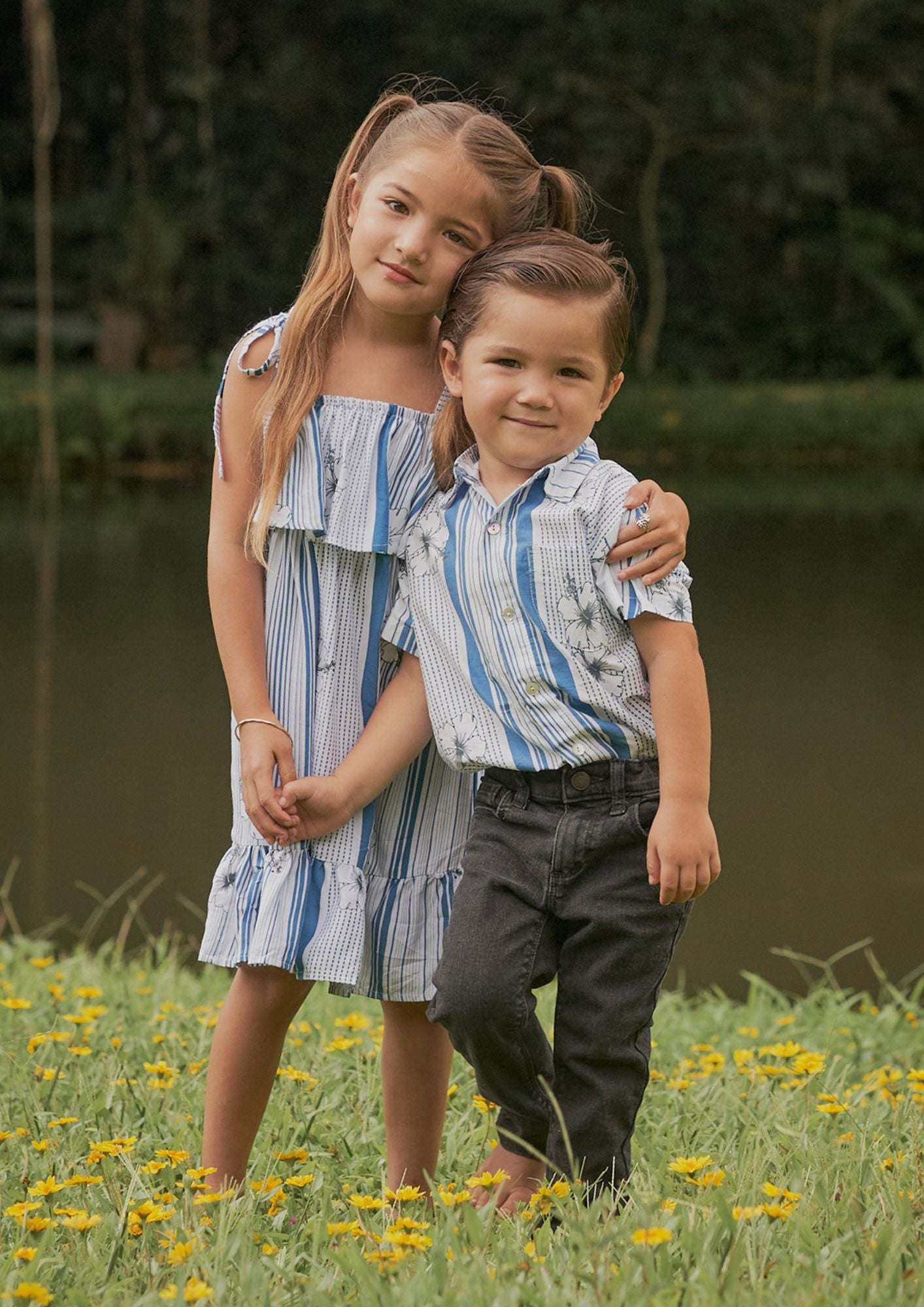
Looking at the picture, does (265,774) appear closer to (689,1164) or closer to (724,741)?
(689,1164)

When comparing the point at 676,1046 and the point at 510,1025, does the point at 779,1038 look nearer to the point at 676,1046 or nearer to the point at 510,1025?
the point at 676,1046

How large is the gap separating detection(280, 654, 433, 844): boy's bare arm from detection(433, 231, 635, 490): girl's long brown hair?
314mm

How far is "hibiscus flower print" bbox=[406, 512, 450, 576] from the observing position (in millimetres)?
1649

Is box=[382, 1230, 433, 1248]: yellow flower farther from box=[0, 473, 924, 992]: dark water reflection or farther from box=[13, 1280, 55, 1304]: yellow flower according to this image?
box=[0, 473, 924, 992]: dark water reflection

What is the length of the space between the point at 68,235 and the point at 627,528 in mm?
18656

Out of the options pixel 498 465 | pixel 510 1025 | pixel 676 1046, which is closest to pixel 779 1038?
pixel 676 1046

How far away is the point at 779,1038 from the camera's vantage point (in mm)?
2508

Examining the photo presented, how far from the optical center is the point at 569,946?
1.57 meters

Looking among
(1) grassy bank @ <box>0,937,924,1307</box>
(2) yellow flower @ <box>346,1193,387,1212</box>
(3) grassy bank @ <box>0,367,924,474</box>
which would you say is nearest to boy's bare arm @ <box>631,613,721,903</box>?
(1) grassy bank @ <box>0,937,924,1307</box>

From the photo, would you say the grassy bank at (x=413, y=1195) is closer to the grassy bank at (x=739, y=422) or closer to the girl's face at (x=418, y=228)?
the girl's face at (x=418, y=228)

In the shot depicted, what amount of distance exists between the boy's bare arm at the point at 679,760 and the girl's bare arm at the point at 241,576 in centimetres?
40

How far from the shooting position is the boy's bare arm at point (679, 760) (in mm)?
1501

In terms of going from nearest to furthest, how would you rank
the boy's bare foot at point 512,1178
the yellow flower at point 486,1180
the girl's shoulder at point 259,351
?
the yellow flower at point 486,1180
the boy's bare foot at point 512,1178
the girl's shoulder at point 259,351

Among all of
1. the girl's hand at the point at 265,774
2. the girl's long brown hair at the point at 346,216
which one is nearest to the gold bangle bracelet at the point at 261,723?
the girl's hand at the point at 265,774
